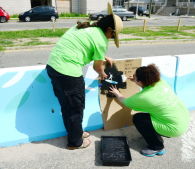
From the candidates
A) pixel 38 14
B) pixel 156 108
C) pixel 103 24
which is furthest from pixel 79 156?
pixel 38 14

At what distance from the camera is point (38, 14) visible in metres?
21.7

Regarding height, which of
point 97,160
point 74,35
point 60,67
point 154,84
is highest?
point 74,35

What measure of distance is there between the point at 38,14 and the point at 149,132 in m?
21.3

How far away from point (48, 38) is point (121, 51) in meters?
4.19

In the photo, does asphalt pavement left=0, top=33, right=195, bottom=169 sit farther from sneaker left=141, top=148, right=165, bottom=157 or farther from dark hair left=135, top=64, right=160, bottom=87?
dark hair left=135, top=64, right=160, bottom=87

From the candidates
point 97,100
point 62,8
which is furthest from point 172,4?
point 97,100

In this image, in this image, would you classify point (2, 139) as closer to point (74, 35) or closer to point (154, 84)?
point (74, 35)

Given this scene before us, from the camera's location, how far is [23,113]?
3.12 meters

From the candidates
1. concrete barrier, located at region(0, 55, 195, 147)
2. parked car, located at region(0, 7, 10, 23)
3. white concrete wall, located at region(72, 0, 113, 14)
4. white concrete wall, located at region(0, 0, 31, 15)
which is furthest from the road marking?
white concrete wall, located at region(72, 0, 113, 14)

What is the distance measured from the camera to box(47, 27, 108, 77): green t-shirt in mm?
2482

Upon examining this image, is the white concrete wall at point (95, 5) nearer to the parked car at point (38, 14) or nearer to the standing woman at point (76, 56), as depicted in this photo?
the parked car at point (38, 14)

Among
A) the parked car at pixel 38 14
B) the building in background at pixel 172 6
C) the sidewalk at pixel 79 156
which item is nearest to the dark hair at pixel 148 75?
the sidewalk at pixel 79 156

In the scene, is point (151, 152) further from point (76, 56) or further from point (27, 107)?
point (27, 107)

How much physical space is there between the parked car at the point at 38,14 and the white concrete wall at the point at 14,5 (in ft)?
19.7
